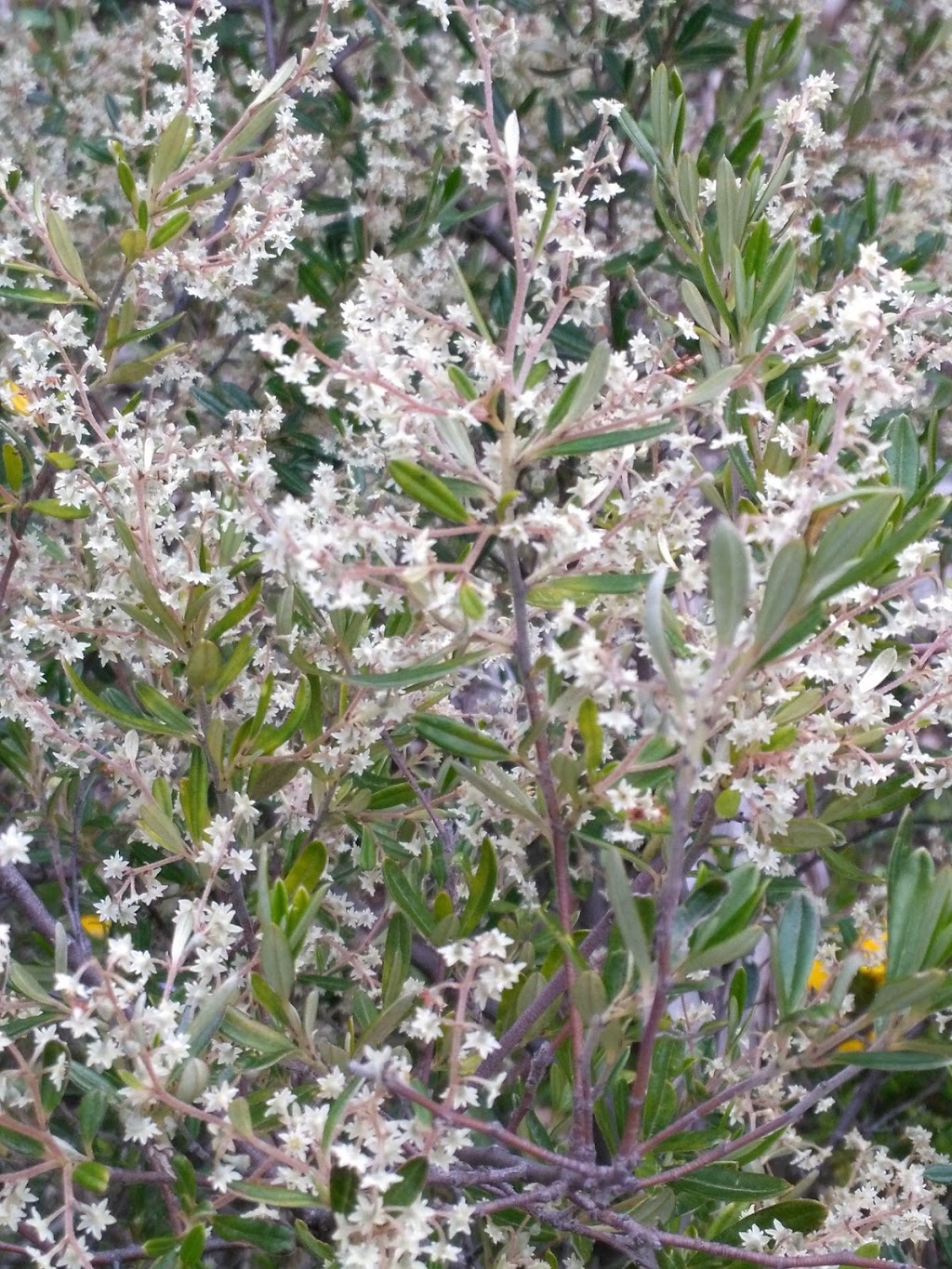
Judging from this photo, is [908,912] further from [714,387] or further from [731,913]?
[714,387]

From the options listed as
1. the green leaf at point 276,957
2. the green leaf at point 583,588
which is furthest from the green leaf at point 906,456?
the green leaf at point 276,957

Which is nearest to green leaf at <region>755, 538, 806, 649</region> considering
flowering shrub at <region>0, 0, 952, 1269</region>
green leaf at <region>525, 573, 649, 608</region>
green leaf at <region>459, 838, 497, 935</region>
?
flowering shrub at <region>0, 0, 952, 1269</region>

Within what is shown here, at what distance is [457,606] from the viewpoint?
0.90 meters

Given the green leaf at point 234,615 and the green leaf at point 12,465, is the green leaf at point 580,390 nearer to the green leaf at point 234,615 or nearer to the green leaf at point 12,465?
the green leaf at point 234,615

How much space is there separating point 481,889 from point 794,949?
0.85 ft

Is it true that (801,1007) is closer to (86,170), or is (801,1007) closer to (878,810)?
(878,810)

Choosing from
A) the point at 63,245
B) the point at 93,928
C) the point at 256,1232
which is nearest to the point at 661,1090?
the point at 256,1232

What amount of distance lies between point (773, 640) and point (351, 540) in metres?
0.27

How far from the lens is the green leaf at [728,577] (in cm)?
74

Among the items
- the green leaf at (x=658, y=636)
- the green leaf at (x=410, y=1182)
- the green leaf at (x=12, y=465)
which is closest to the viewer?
the green leaf at (x=658, y=636)

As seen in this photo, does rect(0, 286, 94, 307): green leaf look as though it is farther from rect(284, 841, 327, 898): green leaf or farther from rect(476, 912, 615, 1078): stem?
rect(476, 912, 615, 1078): stem

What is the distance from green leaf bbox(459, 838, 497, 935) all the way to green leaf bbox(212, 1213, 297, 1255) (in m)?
0.27

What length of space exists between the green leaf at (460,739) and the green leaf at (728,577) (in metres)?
0.22

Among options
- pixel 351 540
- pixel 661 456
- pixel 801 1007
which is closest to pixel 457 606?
pixel 351 540
